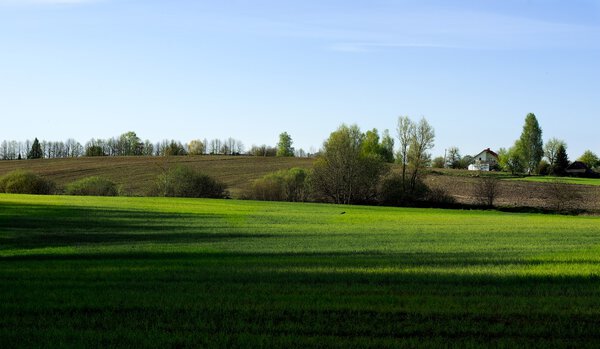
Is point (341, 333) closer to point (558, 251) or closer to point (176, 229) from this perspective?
point (558, 251)

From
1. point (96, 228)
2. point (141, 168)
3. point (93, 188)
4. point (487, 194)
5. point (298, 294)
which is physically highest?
point (141, 168)

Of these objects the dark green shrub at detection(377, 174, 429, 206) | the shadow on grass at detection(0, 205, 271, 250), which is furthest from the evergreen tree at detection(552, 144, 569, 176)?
the shadow on grass at detection(0, 205, 271, 250)

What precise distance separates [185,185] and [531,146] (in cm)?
7861

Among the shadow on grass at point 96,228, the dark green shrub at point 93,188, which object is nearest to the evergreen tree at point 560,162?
the dark green shrub at point 93,188

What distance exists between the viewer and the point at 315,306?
10898 mm

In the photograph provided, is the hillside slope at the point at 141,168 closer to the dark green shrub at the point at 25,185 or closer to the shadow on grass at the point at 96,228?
the dark green shrub at the point at 25,185

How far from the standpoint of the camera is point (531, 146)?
13212 centimetres

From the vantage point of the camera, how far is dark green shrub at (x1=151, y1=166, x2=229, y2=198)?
262 feet

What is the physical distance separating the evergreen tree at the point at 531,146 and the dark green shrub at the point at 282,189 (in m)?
64.4

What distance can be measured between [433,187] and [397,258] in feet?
215

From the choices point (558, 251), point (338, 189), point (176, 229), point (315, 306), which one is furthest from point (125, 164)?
point (315, 306)

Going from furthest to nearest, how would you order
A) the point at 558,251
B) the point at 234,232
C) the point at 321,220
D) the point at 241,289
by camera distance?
the point at 321,220
the point at 234,232
the point at 558,251
the point at 241,289

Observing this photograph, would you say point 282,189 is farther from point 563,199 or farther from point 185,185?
point 563,199

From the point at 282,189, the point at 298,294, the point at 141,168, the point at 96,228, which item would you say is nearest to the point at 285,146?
the point at 141,168
